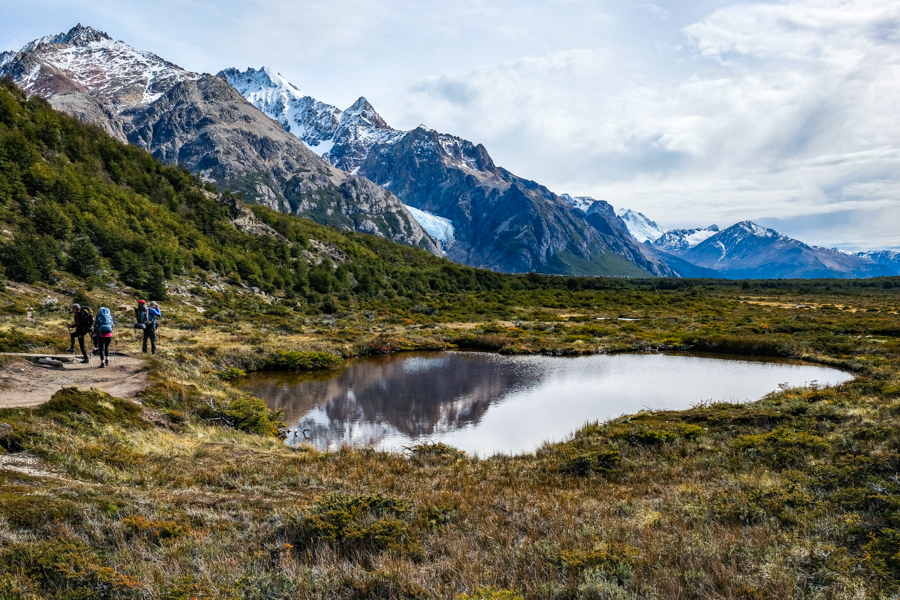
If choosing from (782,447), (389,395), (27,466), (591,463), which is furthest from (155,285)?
(782,447)

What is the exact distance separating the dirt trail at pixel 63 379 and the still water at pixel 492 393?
20.7ft

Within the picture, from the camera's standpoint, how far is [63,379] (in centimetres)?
1692

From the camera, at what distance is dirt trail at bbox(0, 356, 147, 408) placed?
14153 mm

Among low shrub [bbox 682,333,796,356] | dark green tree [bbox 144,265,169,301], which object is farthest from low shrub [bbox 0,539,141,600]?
low shrub [bbox 682,333,796,356]

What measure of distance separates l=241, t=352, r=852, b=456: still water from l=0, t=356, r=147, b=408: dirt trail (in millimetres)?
6294

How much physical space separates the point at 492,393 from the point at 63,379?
19.2 metres

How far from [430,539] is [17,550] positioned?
584cm

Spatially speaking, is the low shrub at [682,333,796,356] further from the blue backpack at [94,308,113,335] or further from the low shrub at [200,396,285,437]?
the blue backpack at [94,308,113,335]

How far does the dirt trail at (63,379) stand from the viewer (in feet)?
46.4

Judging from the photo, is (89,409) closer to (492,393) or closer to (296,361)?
(296,361)

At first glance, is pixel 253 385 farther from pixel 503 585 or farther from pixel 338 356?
pixel 503 585

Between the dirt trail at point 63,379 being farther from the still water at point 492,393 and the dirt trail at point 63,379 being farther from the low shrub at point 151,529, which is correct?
the low shrub at point 151,529

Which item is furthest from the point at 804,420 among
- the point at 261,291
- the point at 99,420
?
the point at 261,291

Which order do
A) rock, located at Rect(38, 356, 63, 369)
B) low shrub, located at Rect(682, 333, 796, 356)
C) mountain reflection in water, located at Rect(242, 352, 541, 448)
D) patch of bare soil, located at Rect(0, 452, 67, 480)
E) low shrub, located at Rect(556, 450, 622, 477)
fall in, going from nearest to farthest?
patch of bare soil, located at Rect(0, 452, 67, 480), low shrub, located at Rect(556, 450, 622, 477), rock, located at Rect(38, 356, 63, 369), mountain reflection in water, located at Rect(242, 352, 541, 448), low shrub, located at Rect(682, 333, 796, 356)
